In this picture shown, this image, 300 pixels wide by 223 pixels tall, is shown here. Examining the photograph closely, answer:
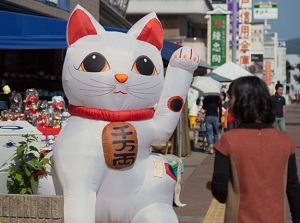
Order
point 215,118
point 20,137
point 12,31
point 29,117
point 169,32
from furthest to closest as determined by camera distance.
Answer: point 169,32, point 215,118, point 12,31, point 29,117, point 20,137

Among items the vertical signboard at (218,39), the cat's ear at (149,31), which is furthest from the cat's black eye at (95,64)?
the vertical signboard at (218,39)

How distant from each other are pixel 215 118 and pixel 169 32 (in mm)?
25081

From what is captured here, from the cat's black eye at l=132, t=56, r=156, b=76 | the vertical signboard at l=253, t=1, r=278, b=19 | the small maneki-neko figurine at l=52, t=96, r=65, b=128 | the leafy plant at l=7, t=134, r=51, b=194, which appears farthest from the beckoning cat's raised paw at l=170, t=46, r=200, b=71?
the vertical signboard at l=253, t=1, r=278, b=19

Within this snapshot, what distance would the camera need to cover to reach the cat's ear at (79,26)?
647 cm

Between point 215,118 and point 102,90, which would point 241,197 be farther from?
point 215,118

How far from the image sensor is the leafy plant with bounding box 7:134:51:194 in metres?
6.54

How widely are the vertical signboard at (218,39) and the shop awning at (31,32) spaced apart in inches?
973

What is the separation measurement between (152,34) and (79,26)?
711 mm

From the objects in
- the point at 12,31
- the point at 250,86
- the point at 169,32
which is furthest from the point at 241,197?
the point at 169,32

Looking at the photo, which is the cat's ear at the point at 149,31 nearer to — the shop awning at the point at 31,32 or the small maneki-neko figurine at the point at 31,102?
the shop awning at the point at 31,32

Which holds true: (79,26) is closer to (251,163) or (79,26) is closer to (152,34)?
(152,34)

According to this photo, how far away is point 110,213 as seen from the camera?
623 centimetres

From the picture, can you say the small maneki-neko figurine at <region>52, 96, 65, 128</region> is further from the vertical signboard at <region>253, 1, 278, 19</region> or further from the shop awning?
the vertical signboard at <region>253, 1, 278, 19</region>

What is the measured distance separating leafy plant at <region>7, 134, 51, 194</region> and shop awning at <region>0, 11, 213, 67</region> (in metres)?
3.42
